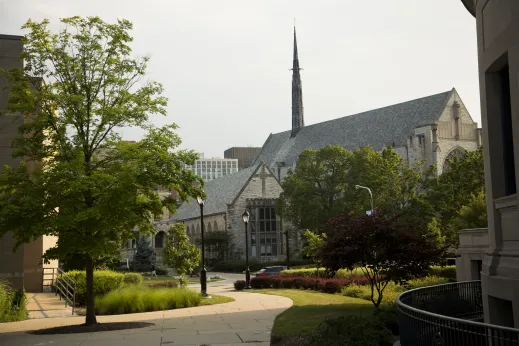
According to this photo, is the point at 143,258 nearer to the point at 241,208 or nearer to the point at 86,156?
the point at 241,208

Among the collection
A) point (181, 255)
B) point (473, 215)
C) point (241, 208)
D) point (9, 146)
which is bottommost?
point (181, 255)

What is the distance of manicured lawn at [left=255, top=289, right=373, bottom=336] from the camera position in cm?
1613

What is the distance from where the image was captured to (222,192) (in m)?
78.4

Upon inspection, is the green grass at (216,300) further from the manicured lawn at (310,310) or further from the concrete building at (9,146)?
the concrete building at (9,146)

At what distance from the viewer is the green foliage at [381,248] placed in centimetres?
1741

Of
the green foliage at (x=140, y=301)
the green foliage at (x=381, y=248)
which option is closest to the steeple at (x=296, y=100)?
the green foliage at (x=140, y=301)

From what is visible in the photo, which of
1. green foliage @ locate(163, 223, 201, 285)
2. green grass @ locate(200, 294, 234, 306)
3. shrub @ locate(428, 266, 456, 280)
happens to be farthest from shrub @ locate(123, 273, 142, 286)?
shrub @ locate(428, 266, 456, 280)

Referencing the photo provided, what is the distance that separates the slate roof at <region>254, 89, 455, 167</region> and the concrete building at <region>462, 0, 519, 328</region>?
2512 inches

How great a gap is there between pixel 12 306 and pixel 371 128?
65.4m

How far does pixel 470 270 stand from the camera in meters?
22.2

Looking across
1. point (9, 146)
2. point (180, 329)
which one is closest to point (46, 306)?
point (9, 146)

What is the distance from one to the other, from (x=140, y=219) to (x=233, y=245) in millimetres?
51792

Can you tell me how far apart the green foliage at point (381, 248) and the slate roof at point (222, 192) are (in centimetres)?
5042

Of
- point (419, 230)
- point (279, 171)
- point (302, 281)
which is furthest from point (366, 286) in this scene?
point (279, 171)
